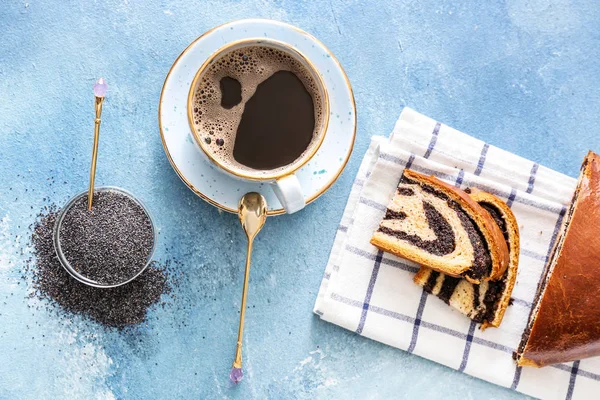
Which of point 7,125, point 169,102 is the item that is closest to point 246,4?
point 169,102

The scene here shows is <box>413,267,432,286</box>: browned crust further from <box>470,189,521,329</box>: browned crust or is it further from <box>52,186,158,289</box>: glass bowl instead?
<box>52,186,158,289</box>: glass bowl

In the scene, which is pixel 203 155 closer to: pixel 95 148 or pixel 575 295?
pixel 95 148

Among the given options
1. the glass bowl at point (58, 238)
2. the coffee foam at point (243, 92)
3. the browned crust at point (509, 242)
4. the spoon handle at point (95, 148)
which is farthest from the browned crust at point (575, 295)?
the spoon handle at point (95, 148)

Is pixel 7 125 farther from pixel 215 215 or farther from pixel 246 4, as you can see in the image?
pixel 246 4

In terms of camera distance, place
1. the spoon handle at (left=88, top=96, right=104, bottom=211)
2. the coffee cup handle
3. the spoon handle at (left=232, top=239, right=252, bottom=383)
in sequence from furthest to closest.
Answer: the spoon handle at (left=232, top=239, right=252, bottom=383) → the spoon handle at (left=88, top=96, right=104, bottom=211) → the coffee cup handle

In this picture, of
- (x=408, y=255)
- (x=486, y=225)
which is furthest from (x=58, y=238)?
(x=486, y=225)

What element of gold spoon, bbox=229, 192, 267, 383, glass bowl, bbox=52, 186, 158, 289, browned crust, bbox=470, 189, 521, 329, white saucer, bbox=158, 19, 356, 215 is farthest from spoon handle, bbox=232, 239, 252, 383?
browned crust, bbox=470, 189, 521, 329
